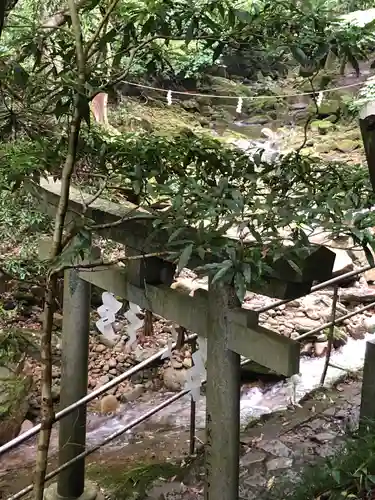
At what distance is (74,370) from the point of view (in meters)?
2.82

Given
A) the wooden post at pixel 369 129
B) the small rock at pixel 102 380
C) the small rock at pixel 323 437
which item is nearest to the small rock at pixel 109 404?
the small rock at pixel 102 380

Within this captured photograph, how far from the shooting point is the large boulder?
4.21m

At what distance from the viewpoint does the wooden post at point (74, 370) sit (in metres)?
2.76

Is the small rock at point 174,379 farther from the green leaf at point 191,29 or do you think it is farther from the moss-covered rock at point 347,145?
the moss-covered rock at point 347,145

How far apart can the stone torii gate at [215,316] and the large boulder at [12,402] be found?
2.12 m

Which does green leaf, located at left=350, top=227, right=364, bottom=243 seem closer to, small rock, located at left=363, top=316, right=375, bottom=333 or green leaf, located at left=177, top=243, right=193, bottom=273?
green leaf, located at left=177, top=243, right=193, bottom=273

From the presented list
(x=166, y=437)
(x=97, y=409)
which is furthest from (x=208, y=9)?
(x=97, y=409)

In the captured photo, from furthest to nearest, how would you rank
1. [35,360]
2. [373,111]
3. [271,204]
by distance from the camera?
[35,360]
[271,204]
[373,111]

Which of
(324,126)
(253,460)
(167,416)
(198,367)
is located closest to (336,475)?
(198,367)

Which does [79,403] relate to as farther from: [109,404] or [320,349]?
[320,349]

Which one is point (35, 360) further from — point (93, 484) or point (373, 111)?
point (373, 111)

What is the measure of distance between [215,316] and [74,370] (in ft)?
3.58

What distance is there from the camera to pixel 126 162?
6.75ft

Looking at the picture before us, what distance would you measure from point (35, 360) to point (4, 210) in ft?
4.57
